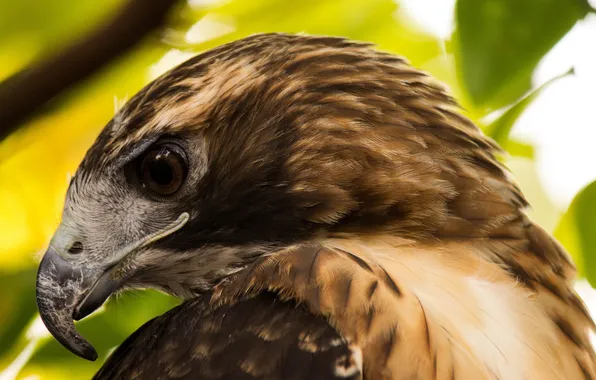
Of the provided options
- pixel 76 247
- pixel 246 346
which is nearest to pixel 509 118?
pixel 246 346

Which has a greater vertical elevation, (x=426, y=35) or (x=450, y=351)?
(x=426, y=35)

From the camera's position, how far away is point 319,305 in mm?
1993

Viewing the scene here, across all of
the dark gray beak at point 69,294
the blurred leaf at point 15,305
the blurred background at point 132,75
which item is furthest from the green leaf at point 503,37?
the blurred leaf at point 15,305

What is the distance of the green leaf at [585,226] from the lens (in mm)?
1940

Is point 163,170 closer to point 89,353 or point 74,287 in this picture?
point 74,287

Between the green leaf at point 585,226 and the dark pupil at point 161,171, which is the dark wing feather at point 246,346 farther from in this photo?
the green leaf at point 585,226

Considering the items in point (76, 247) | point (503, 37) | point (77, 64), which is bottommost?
point (76, 247)

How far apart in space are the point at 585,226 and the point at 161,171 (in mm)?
1106

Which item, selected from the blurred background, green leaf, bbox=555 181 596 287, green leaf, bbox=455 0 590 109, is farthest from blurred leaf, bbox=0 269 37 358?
green leaf, bbox=555 181 596 287

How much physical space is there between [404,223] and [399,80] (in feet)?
1.51

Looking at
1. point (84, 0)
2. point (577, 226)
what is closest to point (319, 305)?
point (577, 226)

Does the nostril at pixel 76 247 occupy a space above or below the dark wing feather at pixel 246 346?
above

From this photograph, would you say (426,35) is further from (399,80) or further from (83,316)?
(83,316)

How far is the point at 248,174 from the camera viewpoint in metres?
2.44
